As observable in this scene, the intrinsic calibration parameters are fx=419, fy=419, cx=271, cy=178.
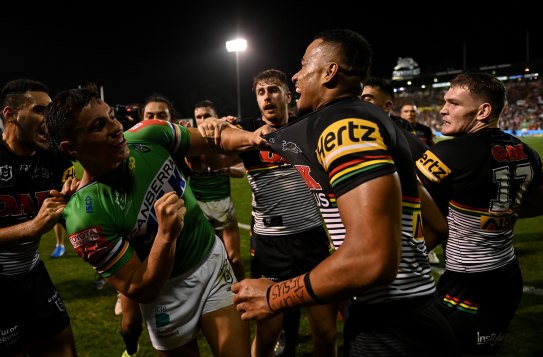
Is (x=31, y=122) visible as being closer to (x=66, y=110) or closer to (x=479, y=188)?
(x=66, y=110)

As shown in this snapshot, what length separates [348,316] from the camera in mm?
1905

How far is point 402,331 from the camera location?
1.76 metres

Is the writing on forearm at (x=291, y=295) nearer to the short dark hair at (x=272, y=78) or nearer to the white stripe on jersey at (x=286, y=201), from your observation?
the white stripe on jersey at (x=286, y=201)

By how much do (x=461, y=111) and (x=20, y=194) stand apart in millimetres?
3402

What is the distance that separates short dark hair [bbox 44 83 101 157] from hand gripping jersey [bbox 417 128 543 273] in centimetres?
218

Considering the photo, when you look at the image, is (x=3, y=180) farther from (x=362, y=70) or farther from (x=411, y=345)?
(x=411, y=345)

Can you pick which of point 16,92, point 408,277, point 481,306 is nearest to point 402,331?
point 408,277

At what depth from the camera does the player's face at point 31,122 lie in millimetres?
3285

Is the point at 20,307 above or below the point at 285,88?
below

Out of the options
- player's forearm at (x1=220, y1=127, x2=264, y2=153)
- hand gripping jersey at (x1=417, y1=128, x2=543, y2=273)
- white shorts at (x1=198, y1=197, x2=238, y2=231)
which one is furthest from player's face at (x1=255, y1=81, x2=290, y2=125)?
white shorts at (x1=198, y1=197, x2=238, y2=231)

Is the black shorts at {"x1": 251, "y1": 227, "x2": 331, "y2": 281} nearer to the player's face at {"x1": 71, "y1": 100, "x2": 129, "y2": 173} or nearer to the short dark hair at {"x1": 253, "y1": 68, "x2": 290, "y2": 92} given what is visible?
the short dark hair at {"x1": 253, "y1": 68, "x2": 290, "y2": 92}

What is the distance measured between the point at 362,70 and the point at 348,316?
1.11m

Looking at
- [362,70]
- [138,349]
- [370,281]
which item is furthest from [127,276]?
[138,349]

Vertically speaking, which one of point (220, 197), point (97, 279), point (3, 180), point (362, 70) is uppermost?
point (362, 70)
